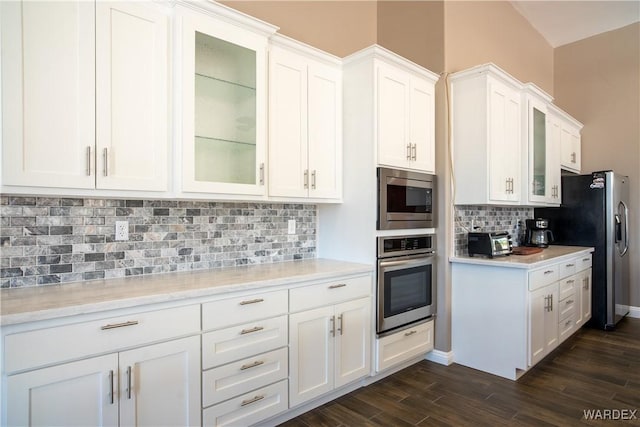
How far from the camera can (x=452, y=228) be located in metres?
3.22

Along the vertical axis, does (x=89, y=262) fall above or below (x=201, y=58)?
below

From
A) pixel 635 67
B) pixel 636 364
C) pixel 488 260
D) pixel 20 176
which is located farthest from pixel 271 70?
pixel 635 67

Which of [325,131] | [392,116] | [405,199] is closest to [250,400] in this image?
[405,199]

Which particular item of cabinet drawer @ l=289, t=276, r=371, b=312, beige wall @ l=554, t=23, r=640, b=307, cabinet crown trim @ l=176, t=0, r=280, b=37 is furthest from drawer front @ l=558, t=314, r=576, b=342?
cabinet crown trim @ l=176, t=0, r=280, b=37

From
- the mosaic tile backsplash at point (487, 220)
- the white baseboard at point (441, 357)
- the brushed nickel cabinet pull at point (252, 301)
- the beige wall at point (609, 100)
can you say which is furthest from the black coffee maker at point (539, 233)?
the brushed nickel cabinet pull at point (252, 301)

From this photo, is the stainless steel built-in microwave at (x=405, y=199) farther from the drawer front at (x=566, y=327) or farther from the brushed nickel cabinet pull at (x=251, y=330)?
the drawer front at (x=566, y=327)

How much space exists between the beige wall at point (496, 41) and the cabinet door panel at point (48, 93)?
275 centimetres

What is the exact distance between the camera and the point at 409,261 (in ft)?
9.48

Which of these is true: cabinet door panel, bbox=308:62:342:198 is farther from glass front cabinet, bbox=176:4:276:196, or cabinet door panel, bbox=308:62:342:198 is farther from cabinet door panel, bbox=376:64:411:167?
glass front cabinet, bbox=176:4:276:196

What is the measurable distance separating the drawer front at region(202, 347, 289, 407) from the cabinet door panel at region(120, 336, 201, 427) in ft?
0.22

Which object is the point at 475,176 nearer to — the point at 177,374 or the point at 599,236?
the point at 599,236

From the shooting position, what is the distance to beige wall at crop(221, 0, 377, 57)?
2.80 metres

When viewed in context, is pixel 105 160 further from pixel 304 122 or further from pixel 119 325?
pixel 304 122

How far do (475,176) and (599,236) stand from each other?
2130mm
